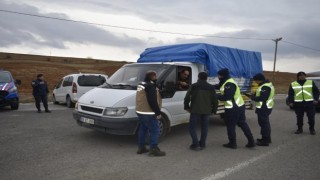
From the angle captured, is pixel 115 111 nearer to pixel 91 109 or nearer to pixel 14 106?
pixel 91 109

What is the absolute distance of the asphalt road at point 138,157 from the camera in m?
4.92

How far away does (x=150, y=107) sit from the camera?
231 inches

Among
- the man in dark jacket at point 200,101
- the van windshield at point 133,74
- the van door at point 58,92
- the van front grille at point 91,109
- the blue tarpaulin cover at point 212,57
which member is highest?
the blue tarpaulin cover at point 212,57

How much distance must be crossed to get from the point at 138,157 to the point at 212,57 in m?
3.89

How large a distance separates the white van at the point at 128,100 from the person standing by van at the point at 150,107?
1.77 feet

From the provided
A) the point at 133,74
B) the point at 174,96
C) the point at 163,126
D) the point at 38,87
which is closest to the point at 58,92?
the point at 38,87

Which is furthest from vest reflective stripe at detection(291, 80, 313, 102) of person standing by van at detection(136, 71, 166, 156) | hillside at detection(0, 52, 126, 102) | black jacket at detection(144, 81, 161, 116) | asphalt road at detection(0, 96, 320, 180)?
hillside at detection(0, 52, 126, 102)

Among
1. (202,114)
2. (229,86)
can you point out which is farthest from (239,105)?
(202,114)

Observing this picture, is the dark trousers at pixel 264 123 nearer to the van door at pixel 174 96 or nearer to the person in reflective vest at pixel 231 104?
the person in reflective vest at pixel 231 104

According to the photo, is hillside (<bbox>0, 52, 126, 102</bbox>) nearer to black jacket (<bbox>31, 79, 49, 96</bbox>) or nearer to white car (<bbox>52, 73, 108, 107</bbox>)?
white car (<bbox>52, 73, 108, 107</bbox>)

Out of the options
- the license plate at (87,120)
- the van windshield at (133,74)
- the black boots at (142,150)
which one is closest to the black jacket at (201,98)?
the van windshield at (133,74)

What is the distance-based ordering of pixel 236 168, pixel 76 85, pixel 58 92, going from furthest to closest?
pixel 58 92 < pixel 76 85 < pixel 236 168

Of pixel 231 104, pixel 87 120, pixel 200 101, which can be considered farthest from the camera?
pixel 87 120

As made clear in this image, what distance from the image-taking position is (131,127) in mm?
6457
